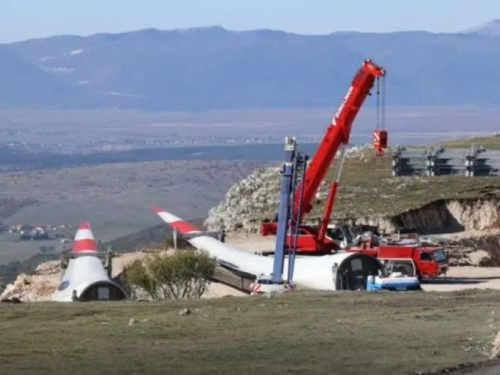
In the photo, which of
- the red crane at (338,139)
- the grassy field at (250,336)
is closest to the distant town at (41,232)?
the red crane at (338,139)

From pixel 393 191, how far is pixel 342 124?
45.2 ft

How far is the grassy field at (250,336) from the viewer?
1680cm

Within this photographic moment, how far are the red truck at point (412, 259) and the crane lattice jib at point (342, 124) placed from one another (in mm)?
2794

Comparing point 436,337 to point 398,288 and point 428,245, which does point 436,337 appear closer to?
point 398,288

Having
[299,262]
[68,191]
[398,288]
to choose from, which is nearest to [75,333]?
→ [398,288]

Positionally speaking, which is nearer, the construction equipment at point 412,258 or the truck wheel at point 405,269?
the truck wheel at point 405,269

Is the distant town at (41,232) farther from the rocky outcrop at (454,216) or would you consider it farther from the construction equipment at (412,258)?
the construction equipment at (412,258)

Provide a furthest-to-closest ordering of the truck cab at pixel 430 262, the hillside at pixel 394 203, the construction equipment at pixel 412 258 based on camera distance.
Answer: the hillside at pixel 394 203, the truck cab at pixel 430 262, the construction equipment at pixel 412 258

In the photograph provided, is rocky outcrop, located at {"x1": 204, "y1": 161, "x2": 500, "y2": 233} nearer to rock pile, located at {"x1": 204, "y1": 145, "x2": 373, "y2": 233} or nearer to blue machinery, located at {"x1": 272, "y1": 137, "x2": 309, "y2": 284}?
rock pile, located at {"x1": 204, "y1": 145, "x2": 373, "y2": 233}

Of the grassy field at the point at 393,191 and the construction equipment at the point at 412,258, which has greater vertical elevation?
the grassy field at the point at 393,191

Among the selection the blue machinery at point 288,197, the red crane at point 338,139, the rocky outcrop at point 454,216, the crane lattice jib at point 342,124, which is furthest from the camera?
the rocky outcrop at point 454,216

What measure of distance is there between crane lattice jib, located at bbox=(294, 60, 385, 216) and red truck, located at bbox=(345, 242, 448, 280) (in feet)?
9.17

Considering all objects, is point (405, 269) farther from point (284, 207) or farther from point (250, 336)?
point (250, 336)

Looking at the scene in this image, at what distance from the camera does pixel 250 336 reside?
63.0ft
